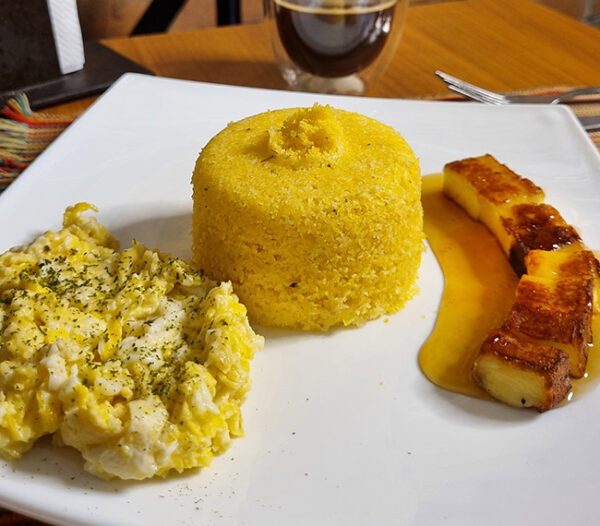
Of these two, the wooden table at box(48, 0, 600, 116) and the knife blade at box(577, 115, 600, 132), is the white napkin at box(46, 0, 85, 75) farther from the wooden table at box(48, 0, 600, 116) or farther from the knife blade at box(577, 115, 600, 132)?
the knife blade at box(577, 115, 600, 132)

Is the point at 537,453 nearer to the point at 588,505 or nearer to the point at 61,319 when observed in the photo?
the point at 588,505

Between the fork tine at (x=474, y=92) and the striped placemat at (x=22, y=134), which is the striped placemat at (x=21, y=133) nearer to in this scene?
the striped placemat at (x=22, y=134)

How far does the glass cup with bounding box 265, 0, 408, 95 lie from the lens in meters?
2.49

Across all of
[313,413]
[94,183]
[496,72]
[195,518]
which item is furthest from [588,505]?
[496,72]

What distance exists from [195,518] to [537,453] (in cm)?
64

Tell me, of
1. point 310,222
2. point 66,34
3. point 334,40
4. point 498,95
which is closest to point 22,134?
point 66,34

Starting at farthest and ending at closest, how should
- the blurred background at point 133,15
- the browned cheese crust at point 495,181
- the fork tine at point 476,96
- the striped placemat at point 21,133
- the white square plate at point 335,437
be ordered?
the blurred background at point 133,15
the fork tine at point 476,96
the striped placemat at point 21,133
the browned cheese crust at point 495,181
the white square plate at point 335,437

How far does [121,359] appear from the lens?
1.40 m

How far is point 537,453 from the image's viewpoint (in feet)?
4.58

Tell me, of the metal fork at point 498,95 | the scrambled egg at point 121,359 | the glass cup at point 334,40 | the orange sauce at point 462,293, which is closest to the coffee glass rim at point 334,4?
the glass cup at point 334,40

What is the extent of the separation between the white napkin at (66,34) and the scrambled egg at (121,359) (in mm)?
1280

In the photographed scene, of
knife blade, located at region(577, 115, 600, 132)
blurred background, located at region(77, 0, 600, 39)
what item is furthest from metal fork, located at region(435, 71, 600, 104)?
blurred background, located at region(77, 0, 600, 39)

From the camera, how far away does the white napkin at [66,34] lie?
2621mm

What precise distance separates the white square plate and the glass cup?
0.66m
